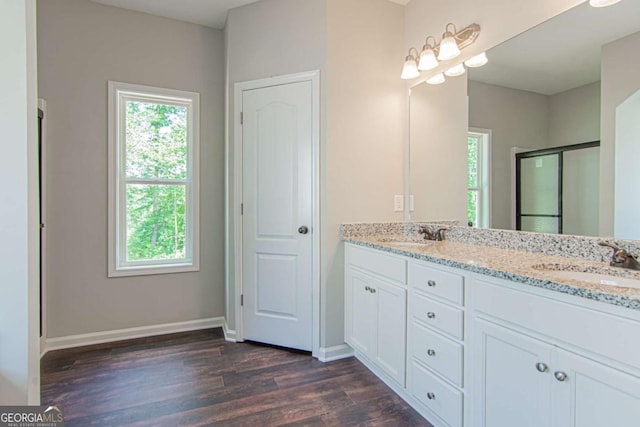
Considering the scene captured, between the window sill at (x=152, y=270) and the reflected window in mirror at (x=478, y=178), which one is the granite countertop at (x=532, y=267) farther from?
the window sill at (x=152, y=270)

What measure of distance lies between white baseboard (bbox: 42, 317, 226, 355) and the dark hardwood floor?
0.32 ft

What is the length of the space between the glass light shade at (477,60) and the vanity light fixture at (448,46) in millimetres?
94

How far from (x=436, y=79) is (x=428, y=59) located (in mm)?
178

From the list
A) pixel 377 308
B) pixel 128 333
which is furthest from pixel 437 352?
pixel 128 333

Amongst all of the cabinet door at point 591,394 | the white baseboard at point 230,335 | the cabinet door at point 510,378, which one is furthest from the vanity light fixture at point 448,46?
the white baseboard at point 230,335

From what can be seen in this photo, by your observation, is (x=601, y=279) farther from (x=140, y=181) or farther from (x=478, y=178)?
(x=140, y=181)

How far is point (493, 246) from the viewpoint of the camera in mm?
1977

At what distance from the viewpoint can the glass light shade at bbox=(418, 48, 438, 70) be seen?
2.26 metres

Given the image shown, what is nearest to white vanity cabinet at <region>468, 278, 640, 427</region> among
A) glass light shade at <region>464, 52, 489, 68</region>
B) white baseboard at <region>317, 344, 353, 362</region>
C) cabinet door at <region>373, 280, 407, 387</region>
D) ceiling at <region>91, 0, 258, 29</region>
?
cabinet door at <region>373, 280, 407, 387</region>

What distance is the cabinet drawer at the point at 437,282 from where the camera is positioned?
57.8 inches

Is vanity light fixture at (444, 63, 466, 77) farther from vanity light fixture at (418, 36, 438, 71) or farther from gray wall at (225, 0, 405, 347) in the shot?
gray wall at (225, 0, 405, 347)

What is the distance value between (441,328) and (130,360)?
2219 mm

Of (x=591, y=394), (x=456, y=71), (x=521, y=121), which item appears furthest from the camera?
(x=456, y=71)

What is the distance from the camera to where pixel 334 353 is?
2416 mm
